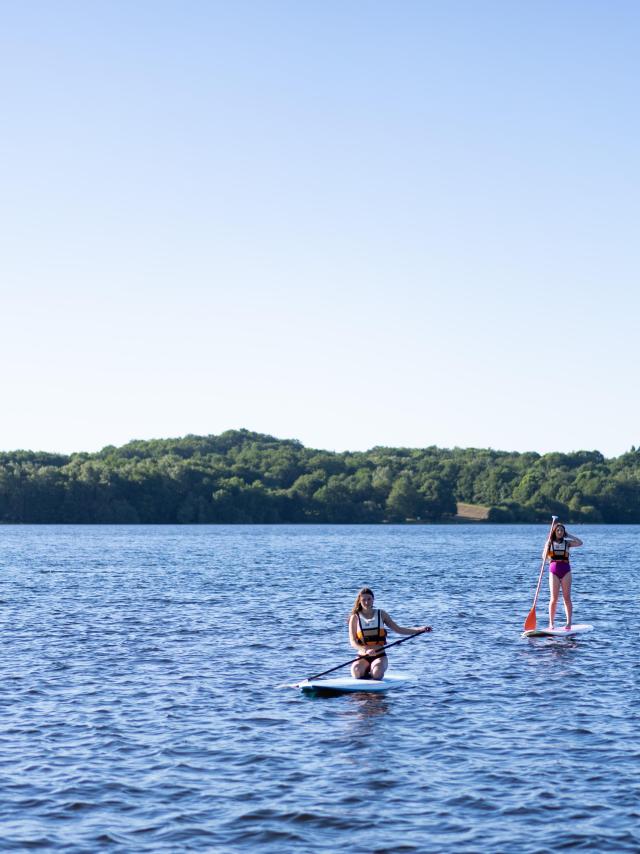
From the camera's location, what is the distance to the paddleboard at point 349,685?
69.5 feet

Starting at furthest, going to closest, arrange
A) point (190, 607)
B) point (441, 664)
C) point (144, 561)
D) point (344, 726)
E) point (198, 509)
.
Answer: point (198, 509)
point (144, 561)
point (190, 607)
point (441, 664)
point (344, 726)

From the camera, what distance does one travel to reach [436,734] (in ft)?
59.6

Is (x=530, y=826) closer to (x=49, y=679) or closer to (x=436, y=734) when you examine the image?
(x=436, y=734)

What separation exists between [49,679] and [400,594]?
25.5 m

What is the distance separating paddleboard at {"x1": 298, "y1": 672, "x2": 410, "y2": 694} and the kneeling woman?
25 cm

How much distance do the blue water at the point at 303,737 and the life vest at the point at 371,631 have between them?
1.11m

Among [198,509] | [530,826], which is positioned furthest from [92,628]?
[198,509]

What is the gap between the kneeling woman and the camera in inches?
871

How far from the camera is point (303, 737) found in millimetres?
18047

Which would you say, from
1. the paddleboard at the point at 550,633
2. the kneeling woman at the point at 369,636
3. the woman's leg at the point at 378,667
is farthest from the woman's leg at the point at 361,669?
the paddleboard at the point at 550,633

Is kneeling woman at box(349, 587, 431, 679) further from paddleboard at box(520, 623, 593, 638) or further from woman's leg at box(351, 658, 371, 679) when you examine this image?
paddleboard at box(520, 623, 593, 638)

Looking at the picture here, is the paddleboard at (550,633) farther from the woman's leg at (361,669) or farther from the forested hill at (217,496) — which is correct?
the forested hill at (217,496)

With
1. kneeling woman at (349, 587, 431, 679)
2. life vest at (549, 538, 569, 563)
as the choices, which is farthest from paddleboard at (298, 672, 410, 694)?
life vest at (549, 538, 569, 563)

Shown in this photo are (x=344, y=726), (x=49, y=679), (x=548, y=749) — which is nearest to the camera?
(x=548, y=749)
